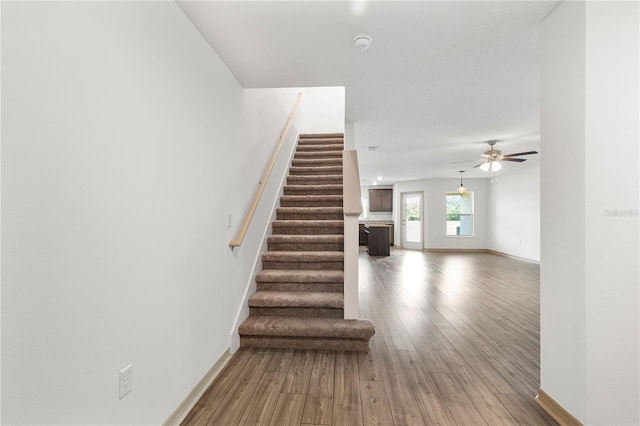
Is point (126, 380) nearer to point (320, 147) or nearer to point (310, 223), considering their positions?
point (310, 223)

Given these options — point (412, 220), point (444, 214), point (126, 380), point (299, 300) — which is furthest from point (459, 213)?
point (126, 380)

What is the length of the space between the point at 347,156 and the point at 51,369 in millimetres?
2823

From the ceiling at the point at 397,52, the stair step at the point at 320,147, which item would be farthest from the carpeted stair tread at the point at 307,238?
the stair step at the point at 320,147

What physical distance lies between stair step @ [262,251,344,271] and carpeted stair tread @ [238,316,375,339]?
0.70 m

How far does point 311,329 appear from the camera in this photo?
8.12 ft

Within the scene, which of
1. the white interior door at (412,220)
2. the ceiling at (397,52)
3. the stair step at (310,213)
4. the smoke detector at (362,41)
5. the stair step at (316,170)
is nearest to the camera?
the ceiling at (397,52)

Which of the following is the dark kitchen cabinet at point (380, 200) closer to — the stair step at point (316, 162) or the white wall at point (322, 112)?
the white wall at point (322, 112)

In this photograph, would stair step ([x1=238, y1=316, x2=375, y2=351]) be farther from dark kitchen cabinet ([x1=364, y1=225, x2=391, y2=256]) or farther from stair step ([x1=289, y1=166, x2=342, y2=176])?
dark kitchen cabinet ([x1=364, y1=225, x2=391, y2=256])

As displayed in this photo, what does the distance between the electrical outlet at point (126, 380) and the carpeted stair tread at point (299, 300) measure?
1458mm

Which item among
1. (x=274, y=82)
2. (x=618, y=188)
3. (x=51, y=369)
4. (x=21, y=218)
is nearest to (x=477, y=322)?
(x=618, y=188)

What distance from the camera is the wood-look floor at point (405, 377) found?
1690 mm

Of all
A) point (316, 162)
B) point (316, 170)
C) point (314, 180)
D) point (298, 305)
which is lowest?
point (298, 305)

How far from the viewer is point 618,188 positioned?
1400mm

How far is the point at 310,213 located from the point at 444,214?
7.51 metres
